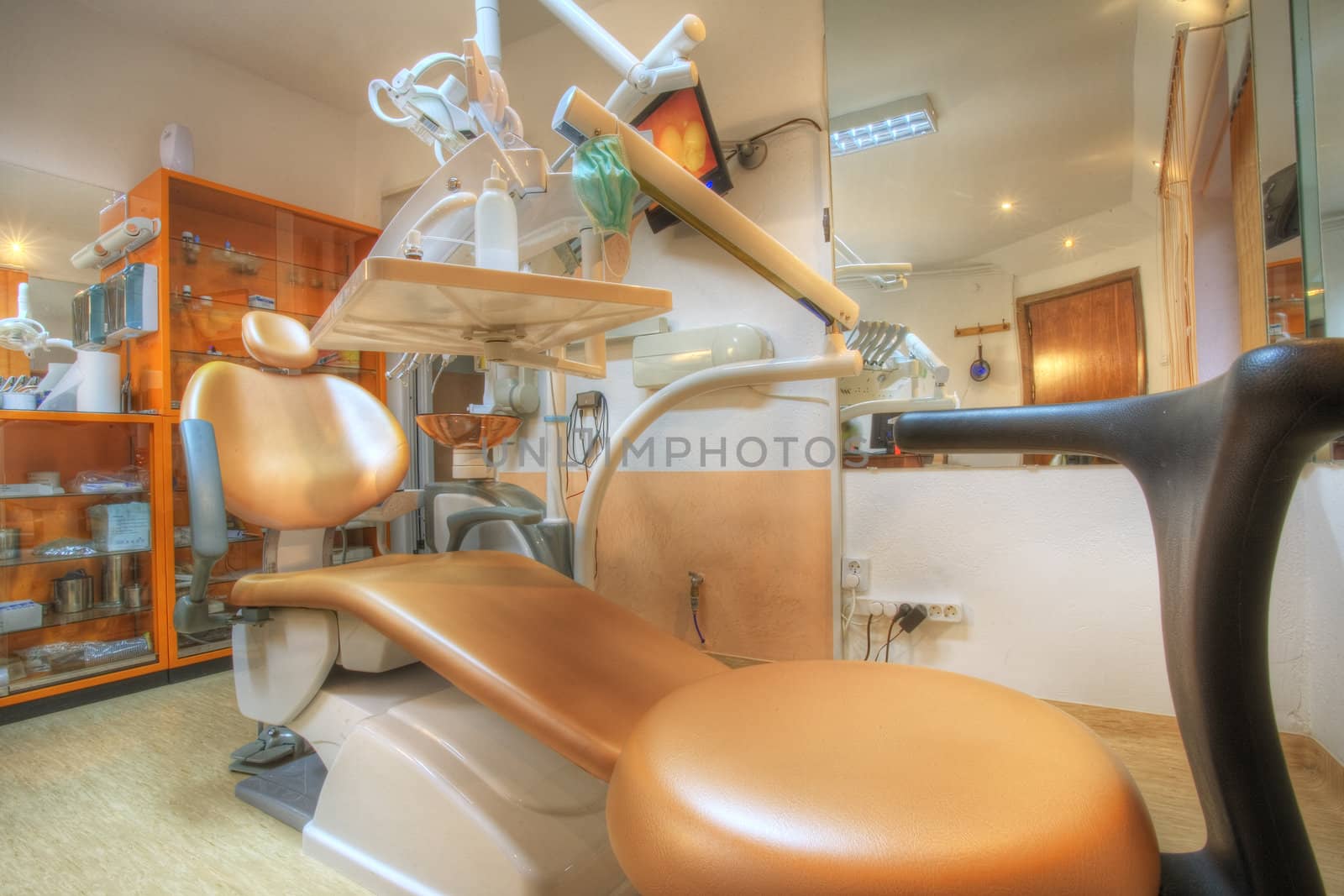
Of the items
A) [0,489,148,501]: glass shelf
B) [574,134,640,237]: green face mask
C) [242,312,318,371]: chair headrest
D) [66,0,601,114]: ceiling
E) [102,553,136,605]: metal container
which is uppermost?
[66,0,601,114]: ceiling

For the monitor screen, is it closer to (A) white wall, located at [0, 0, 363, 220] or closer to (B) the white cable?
(B) the white cable

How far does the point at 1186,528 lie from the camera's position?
0.38 metres

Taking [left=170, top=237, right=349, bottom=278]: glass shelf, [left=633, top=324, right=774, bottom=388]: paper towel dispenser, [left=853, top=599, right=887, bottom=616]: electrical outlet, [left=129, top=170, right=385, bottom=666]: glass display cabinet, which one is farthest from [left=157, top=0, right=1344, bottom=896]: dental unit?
[left=170, top=237, right=349, bottom=278]: glass shelf

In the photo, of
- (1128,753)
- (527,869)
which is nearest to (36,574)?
(527,869)

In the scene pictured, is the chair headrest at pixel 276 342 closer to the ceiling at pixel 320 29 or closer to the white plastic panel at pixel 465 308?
the white plastic panel at pixel 465 308

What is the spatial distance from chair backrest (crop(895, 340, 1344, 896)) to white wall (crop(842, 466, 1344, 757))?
1.33m

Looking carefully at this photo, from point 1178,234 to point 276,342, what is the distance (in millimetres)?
2263

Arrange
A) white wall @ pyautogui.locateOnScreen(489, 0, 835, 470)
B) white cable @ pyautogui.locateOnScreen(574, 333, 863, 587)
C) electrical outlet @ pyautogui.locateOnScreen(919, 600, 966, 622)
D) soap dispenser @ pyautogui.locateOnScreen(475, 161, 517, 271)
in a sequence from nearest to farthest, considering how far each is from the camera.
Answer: soap dispenser @ pyautogui.locateOnScreen(475, 161, 517, 271)
white cable @ pyautogui.locateOnScreen(574, 333, 863, 587)
electrical outlet @ pyautogui.locateOnScreen(919, 600, 966, 622)
white wall @ pyautogui.locateOnScreen(489, 0, 835, 470)

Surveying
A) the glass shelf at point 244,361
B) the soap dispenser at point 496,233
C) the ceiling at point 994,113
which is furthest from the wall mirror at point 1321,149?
the glass shelf at point 244,361

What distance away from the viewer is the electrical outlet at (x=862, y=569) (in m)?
1.81

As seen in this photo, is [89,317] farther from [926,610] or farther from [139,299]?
[926,610]

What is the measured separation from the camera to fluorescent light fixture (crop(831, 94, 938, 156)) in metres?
1.79

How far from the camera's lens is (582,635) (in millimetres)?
1049

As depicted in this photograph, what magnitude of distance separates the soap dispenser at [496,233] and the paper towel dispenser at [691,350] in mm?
1065
